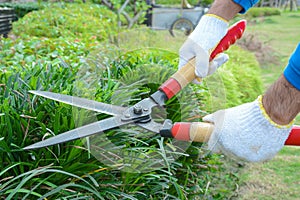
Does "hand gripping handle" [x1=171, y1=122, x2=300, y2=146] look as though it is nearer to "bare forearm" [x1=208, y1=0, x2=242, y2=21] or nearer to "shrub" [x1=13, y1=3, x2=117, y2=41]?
"bare forearm" [x1=208, y1=0, x2=242, y2=21]

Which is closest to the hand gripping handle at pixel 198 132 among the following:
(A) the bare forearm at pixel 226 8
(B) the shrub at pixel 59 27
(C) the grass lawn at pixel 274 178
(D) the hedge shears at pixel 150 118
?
(D) the hedge shears at pixel 150 118

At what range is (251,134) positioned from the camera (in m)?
1.55

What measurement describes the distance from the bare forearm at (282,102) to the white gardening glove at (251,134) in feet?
0.07

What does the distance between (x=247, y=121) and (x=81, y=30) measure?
187 inches

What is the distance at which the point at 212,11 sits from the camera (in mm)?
2199

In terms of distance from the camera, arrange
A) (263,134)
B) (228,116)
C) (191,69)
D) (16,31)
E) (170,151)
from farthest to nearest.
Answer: (16,31) < (170,151) < (191,69) < (228,116) < (263,134)

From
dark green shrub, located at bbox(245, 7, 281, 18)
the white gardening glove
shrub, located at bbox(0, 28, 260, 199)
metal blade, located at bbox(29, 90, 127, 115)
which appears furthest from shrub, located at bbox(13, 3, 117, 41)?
dark green shrub, located at bbox(245, 7, 281, 18)

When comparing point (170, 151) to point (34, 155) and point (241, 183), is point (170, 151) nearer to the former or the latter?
point (34, 155)

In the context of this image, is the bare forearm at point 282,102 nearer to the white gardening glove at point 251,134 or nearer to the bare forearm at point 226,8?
the white gardening glove at point 251,134

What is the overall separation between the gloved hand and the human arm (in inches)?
20.1

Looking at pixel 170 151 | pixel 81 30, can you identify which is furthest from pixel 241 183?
pixel 81 30

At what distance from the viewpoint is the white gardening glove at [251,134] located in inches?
60.4

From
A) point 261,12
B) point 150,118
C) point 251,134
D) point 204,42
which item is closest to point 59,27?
point 204,42

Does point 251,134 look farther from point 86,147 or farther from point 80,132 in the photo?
point 86,147
